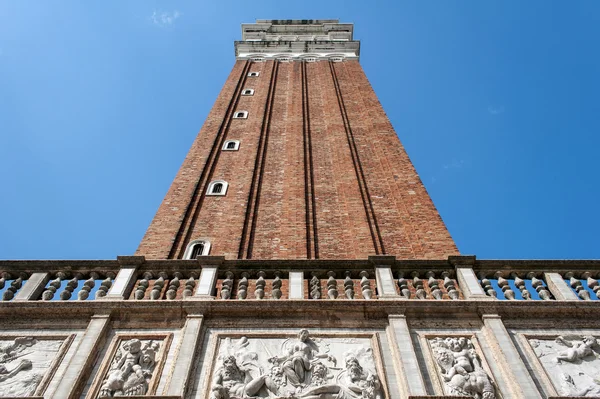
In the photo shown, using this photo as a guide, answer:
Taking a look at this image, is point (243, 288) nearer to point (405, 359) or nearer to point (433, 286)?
point (405, 359)

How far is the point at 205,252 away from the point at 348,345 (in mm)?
5452

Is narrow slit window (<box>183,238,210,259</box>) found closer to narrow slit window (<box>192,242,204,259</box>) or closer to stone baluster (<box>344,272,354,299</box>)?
narrow slit window (<box>192,242,204,259</box>)

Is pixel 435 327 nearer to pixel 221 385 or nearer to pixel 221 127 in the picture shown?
pixel 221 385

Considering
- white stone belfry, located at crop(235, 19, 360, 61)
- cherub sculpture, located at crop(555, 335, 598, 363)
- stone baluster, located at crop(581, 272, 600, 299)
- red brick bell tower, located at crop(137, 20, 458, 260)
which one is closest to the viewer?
cherub sculpture, located at crop(555, 335, 598, 363)

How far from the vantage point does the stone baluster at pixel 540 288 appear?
8.59 metres

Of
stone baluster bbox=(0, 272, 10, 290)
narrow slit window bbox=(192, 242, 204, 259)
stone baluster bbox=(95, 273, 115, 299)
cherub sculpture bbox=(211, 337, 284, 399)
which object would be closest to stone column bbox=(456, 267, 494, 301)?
cherub sculpture bbox=(211, 337, 284, 399)

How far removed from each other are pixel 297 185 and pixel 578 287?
7919 millimetres

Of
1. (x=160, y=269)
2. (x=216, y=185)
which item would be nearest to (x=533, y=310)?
(x=160, y=269)

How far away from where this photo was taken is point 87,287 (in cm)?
883

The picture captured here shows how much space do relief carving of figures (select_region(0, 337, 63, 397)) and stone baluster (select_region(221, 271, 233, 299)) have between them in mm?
2227

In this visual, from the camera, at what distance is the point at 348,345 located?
7.69m

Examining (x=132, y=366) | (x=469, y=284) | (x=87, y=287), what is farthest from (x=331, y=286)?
(x=87, y=287)

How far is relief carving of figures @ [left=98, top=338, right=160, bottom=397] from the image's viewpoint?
7.00 m

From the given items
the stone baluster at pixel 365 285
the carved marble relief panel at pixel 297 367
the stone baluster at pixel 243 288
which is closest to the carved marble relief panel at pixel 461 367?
the carved marble relief panel at pixel 297 367
